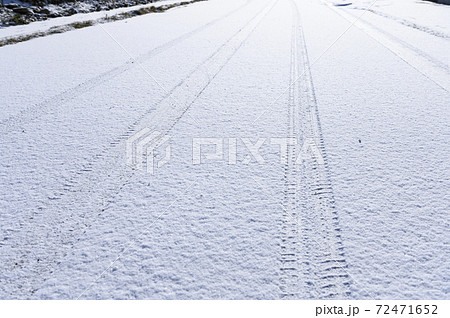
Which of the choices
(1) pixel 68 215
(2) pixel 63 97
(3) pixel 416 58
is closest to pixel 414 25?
(3) pixel 416 58

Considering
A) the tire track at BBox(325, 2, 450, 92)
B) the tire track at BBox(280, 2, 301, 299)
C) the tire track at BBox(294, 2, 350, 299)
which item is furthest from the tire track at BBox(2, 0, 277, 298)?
the tire track at BBox(325, 2, 450, 92)

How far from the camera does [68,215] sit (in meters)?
2.30

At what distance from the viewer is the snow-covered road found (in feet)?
5.93

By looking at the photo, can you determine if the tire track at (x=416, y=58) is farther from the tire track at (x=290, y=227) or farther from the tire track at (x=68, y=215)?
the tire track at (x=68, y=215)

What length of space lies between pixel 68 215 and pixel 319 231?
1618 mm

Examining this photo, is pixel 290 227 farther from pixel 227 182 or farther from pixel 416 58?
pixel 416 58

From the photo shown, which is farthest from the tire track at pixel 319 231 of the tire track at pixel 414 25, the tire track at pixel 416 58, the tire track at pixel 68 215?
the tire track at pixel 414 25

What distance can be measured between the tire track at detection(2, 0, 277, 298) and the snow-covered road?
0.01 m

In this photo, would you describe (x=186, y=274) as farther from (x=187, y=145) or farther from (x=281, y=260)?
(x=187, y=145)

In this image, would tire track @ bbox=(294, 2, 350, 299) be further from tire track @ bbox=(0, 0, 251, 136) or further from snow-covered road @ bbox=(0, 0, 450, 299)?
tire track @ bbox=(0, 0, 251, 136)

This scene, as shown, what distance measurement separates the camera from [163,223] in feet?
7.23

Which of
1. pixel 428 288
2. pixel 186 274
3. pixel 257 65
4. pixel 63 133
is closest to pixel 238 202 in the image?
pixel 186 274

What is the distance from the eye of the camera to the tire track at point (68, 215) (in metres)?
1.86

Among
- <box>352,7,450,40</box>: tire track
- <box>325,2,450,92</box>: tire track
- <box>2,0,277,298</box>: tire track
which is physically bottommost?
<box>2,0,277,298</box>: tire track
